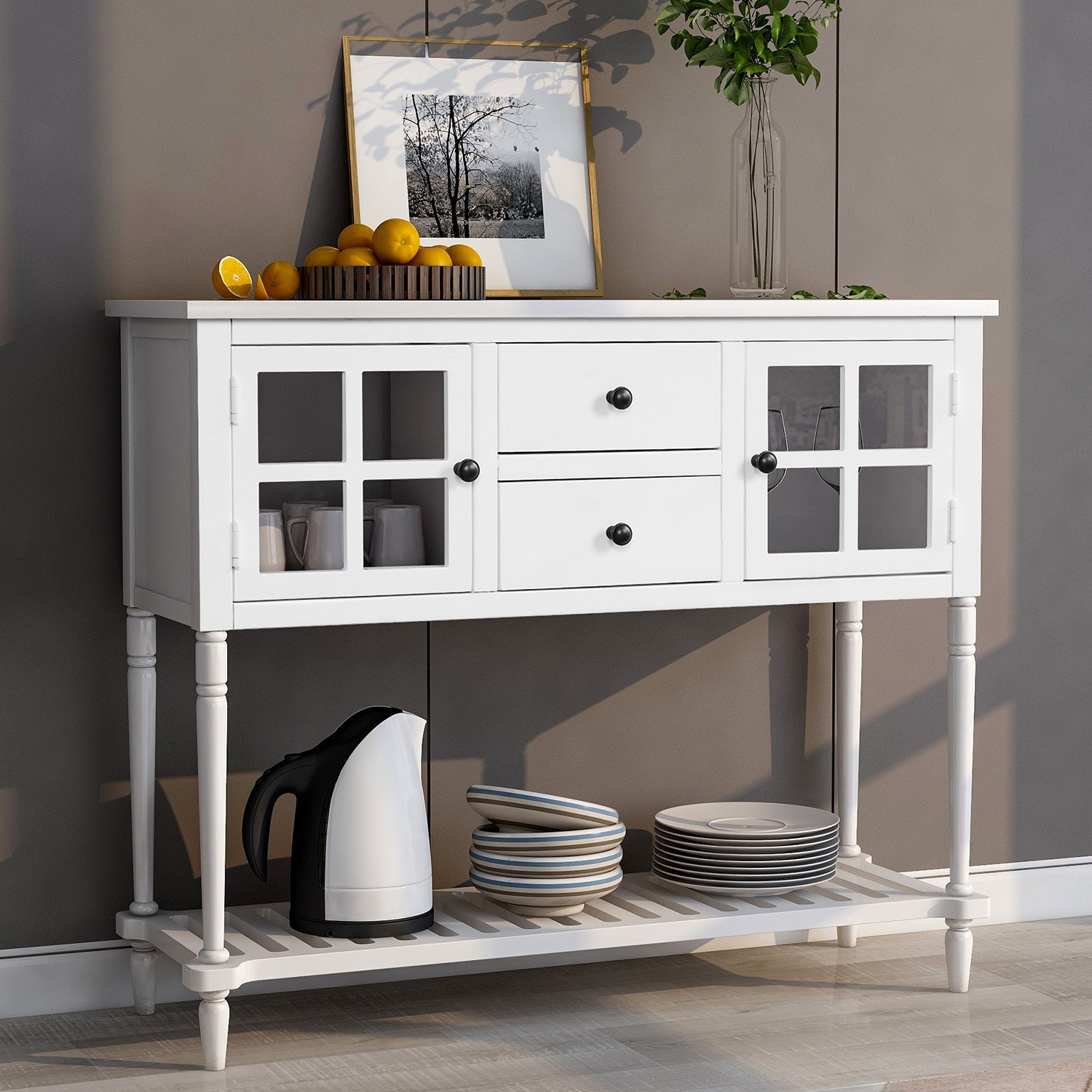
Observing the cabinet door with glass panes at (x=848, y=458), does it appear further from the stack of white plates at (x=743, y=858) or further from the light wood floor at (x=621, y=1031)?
the light wood floor at (x=621, y=1031)

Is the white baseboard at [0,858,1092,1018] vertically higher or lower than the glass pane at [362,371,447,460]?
lower

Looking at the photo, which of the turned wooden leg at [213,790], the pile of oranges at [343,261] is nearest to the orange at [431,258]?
the pile of oranges at [343,261]

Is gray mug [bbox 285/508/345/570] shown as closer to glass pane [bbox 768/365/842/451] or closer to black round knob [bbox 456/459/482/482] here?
black round knob [bbox 456/459/482/482]

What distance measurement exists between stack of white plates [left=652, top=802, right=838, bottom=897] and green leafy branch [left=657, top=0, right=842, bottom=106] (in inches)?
46.2

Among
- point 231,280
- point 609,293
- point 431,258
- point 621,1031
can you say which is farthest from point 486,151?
point 621,1031

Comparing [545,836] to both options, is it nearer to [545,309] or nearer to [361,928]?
[361,928]

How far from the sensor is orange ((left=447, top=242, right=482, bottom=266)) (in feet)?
8.15

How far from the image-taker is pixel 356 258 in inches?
95.4

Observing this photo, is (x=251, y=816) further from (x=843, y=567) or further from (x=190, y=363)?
(x=843, y=567)

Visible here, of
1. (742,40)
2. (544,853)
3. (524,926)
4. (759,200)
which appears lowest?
(524,926)

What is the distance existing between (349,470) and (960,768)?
110 cm

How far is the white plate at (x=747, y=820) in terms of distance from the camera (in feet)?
8.86

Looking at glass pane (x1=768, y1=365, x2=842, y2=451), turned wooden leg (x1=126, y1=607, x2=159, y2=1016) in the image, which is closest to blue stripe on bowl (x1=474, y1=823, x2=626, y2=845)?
turned wooden leg (x1=126, y1=607, x2=159, y2=1016)

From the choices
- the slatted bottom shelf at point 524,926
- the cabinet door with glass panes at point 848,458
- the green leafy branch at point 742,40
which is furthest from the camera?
the green leafy branch at point 742,40
